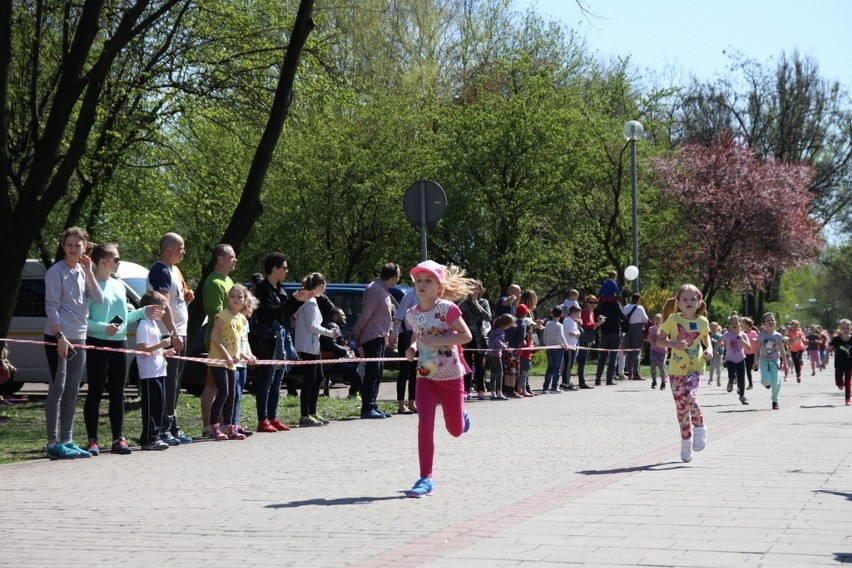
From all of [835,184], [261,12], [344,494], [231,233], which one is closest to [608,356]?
[261,12]

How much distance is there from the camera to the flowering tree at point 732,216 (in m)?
48.6

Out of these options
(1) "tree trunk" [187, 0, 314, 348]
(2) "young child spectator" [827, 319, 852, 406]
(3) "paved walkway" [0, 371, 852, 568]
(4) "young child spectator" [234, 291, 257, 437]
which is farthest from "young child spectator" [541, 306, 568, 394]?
(4) "young child spectator" [234, 291, 257, 437]

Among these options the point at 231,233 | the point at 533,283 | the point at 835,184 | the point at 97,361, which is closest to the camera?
the point at 97,361

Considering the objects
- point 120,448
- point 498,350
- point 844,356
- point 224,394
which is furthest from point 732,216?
point 120,448

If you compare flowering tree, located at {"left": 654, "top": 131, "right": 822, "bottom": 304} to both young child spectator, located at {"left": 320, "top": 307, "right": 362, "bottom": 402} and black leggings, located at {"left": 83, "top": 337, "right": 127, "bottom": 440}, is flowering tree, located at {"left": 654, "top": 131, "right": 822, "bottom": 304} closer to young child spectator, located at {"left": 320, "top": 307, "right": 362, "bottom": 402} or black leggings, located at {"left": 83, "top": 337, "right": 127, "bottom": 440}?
young child spectator, located at {"left": 320, "top": 307, "right": 362, "bottom": 402}

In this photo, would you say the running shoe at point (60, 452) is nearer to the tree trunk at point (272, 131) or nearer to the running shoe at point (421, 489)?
the running shoe at point (421, 489)

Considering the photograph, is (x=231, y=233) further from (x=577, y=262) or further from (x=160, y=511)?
(x=577, y=262)

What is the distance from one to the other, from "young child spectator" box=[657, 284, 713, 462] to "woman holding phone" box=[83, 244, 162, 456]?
4666 millimetres

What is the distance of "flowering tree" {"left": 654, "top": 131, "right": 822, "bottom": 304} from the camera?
4856 centimetres

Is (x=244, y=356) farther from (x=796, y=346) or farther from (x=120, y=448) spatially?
(x=796, y=346)

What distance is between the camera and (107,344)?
12133 millimetres

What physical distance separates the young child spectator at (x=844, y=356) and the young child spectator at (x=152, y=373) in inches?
472

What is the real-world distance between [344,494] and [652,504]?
2.09m

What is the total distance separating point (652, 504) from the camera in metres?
8.54
